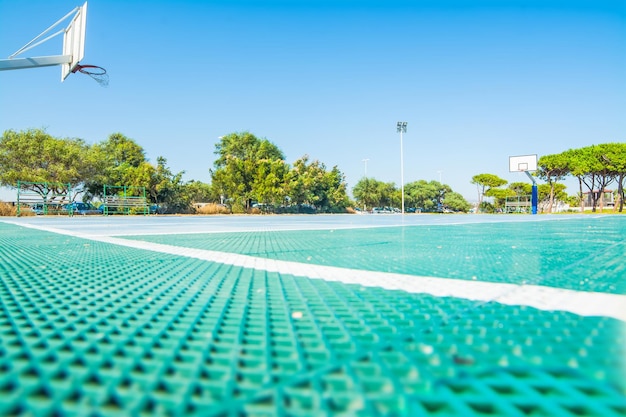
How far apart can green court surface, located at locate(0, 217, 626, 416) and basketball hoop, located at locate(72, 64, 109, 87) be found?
1159 centimetres

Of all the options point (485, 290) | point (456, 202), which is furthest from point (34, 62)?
point (456, 202)

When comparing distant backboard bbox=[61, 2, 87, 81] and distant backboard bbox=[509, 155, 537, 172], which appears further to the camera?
distant backboard bbox=[509, 155, 537, 172]

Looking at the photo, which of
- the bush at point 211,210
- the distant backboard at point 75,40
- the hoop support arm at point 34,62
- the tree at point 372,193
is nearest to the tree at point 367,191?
the tree at point 372,193

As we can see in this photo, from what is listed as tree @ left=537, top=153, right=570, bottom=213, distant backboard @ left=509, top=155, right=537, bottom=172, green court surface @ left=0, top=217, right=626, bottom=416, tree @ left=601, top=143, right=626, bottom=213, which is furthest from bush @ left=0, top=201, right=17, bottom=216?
tree @ left=601, top=143, right=626, bottom=213

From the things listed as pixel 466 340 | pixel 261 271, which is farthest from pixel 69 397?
pixel 261 271

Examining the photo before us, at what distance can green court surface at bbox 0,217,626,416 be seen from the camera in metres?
0.63

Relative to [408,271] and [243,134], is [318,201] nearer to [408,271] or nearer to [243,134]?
[243,134]

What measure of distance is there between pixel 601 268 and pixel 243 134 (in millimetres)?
40312

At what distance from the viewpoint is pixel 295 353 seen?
2.83 feet

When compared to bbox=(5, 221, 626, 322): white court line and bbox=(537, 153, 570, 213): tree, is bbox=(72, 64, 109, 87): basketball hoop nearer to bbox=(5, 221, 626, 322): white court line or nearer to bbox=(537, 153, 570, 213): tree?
bbox=(5, 221, 626, 322): white court line

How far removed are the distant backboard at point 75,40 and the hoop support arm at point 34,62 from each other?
0.19 m

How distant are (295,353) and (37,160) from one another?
32.5 meters

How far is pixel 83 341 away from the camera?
94 centimetres

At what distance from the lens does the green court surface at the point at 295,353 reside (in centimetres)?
63
